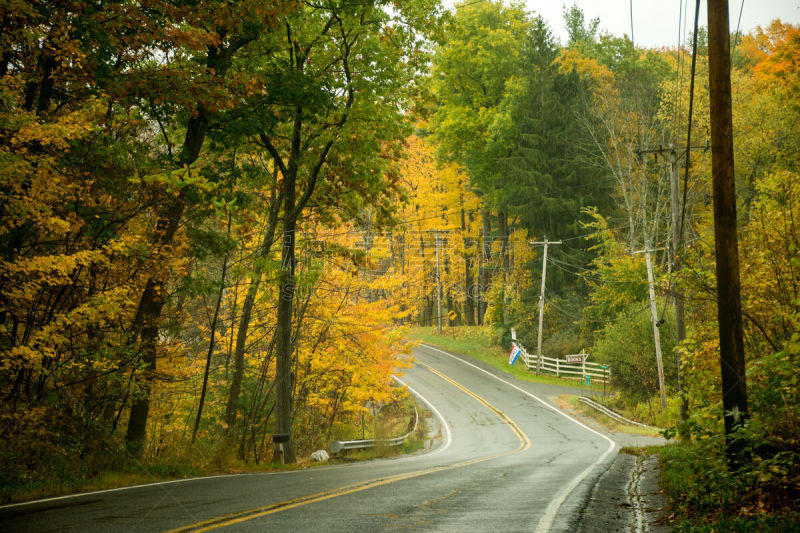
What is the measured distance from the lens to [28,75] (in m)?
8.95

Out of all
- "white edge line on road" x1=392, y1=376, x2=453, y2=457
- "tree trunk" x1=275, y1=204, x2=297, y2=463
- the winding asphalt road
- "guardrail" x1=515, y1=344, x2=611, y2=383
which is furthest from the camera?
"guardrail" x1=515, y1=344, x2=611, y2=383

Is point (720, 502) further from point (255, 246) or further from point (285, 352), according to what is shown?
point (255, 246)

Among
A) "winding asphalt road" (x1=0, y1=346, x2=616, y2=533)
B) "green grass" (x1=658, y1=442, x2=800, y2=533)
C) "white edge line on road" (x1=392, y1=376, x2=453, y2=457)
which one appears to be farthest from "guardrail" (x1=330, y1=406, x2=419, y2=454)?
"green grass" (x1=658, y1=442, x2=800, y2=533)

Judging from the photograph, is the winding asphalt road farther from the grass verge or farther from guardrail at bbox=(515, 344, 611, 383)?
guardrail at bbox=(515, 344, 611, 383)

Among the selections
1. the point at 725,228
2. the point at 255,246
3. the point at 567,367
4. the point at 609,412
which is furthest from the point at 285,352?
the point at 567,367

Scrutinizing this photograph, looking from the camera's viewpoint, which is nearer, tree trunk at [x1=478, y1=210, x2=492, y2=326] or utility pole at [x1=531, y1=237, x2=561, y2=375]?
utility pole at [x1=531, y1=237, x2=561, y2=375]

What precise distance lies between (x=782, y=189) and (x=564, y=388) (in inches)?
1091

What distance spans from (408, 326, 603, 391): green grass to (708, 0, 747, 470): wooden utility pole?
29733 mm

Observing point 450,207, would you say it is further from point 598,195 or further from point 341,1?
point 341,1

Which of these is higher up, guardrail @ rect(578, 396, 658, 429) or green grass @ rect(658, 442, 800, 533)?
green grass @ rect(658, 442, 800, 533)

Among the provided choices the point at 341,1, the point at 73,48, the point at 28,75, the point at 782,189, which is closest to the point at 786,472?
the point at 782,189

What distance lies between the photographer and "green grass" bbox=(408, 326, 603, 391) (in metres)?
39.2

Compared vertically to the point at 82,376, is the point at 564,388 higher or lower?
lower

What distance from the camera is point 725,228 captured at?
26.3 feet
